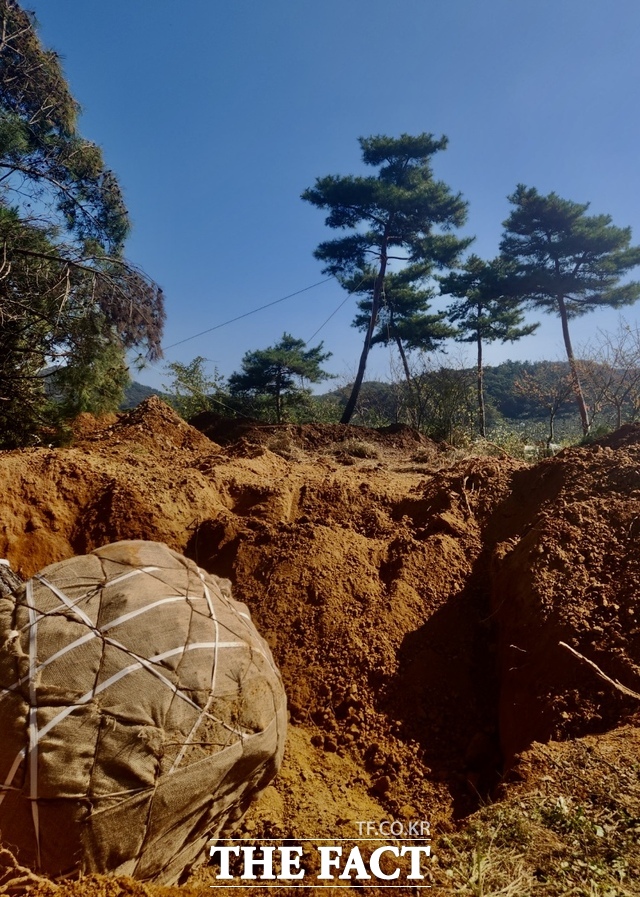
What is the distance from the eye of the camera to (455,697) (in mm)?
2746

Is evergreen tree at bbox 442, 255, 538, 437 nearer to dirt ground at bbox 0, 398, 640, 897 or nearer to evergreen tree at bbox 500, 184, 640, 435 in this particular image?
evergreen tree at bbox 500, 184, 640, 435

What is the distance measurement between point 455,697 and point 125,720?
1897 mm

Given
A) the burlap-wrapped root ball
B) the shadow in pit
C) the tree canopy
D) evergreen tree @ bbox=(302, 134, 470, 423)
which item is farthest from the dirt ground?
evergreen tree @ bbox=(302, 134, 470, 423)

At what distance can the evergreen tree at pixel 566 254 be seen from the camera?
13.6m

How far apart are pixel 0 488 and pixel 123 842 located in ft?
10.0

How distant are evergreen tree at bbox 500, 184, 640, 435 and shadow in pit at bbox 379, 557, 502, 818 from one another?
39.1 feet

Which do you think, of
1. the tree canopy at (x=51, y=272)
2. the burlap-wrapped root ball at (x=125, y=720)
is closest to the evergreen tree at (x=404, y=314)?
the tree canopy at (x=51, y=272)

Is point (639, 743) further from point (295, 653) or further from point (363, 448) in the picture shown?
point (363, 448)

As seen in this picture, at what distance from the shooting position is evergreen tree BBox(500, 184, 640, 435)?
1365 cm

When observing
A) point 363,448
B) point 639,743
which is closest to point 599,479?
point 639,743

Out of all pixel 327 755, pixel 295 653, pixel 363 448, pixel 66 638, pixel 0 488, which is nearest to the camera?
pixel 66 638

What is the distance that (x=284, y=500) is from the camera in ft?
14.7

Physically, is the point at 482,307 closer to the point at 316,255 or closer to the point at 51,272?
the point at 316,255

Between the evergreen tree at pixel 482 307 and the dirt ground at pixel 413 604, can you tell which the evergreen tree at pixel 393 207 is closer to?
the evergreen tree at pixel 482 307
